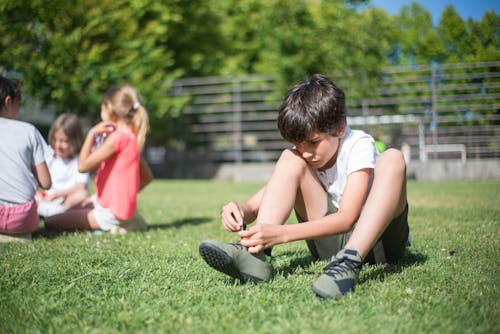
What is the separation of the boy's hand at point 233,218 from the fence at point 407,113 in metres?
10.0

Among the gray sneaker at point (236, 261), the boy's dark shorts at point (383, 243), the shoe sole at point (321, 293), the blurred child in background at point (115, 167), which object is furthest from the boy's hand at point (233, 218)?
the blurred child in background at point (115, 167)

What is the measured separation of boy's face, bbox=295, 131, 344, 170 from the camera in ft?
8.67

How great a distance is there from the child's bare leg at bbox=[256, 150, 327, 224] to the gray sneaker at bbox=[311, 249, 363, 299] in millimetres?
379

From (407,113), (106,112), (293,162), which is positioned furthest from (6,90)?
(407,113)

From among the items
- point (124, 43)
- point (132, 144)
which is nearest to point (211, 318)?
point (132, 144)

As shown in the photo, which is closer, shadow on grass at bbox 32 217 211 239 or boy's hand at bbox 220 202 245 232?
boy's hand at bbox 220 202 245 232

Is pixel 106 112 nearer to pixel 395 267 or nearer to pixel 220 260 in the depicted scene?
pixel 220 260

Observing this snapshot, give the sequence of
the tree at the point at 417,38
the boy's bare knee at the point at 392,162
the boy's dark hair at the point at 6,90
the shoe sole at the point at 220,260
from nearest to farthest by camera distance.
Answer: the shoe sole at the point at 220,260 < the boy's bare knee at the point at 392,162 < the boy's dark hair at the point at 6,90 < the tree at the point at 417,38

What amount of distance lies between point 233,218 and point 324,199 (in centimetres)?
51

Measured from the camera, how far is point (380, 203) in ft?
8.11

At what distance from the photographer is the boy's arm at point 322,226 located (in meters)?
2.43

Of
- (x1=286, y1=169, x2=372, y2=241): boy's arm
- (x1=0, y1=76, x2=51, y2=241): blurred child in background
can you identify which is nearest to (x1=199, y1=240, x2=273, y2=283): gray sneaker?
(x1=286, y1=169, x2=372, y2=241): boy's arm

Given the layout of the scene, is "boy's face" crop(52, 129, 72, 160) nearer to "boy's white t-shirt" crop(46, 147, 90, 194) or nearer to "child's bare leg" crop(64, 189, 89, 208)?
"boy's white t-shirt" crop(46, 147, 90, 194)

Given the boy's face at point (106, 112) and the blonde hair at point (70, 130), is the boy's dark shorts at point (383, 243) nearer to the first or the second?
the boy's face at point (106, 112)
